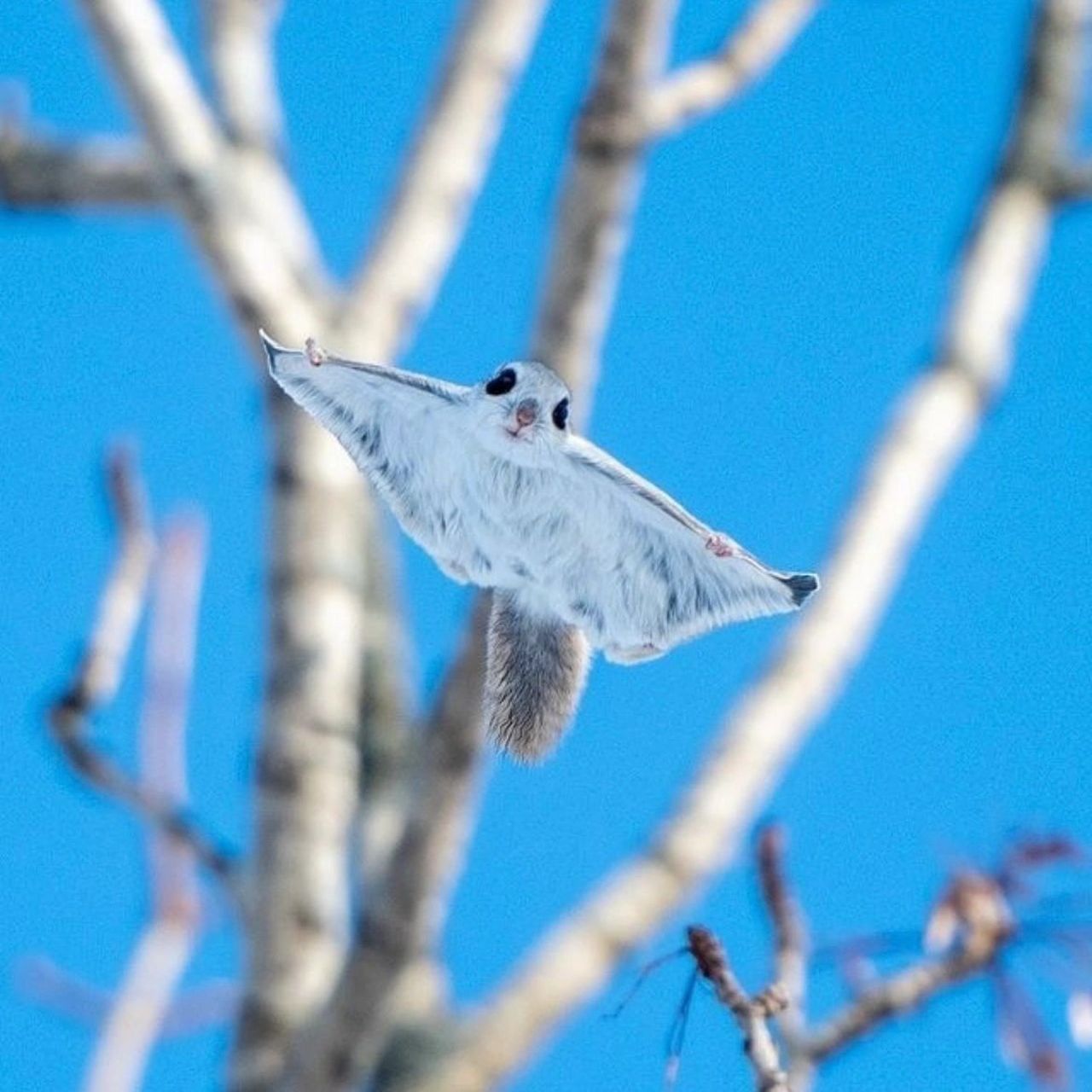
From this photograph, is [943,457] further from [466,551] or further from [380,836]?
[466,551]

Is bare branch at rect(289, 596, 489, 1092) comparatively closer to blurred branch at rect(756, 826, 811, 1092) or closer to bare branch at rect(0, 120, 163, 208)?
blurred branch at rect(756, 826, 811, 1092)

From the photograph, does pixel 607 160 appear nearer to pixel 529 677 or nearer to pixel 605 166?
pixel 605 166

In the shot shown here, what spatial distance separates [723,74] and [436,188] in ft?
2.16

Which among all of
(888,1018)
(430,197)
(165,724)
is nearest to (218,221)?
(430,197)

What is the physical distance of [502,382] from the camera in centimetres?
85

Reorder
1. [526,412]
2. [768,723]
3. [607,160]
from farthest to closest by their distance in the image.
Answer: [768,723] < [607,160] < [526,412]

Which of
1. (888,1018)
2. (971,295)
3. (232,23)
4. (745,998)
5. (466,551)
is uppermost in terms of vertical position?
(232,23)

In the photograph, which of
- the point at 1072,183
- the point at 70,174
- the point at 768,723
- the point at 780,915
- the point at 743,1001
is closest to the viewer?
the point at 743,1001

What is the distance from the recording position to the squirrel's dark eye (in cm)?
84

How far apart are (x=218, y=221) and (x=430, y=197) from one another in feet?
1.53

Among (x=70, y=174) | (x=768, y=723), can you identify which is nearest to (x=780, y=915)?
(x=768, y=723)

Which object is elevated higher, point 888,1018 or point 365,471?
point 888,1018

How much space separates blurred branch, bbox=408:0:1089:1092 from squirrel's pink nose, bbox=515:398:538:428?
292cm

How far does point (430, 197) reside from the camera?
3943 millimetres
